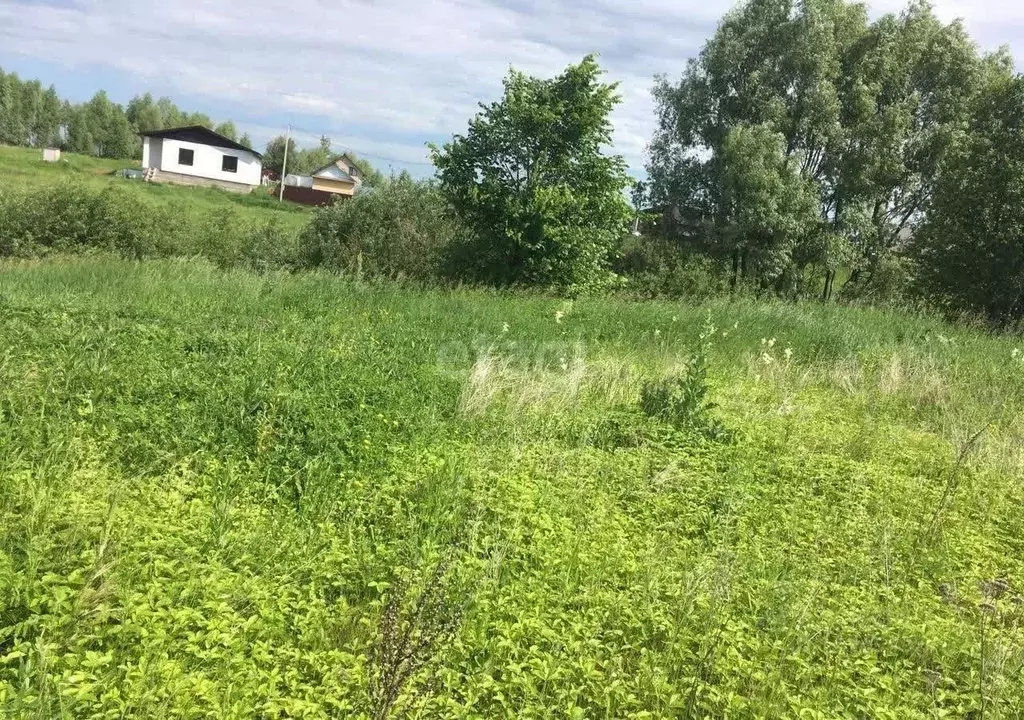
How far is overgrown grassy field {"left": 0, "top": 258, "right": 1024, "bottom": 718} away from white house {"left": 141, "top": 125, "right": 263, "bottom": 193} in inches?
1785

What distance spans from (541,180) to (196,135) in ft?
135

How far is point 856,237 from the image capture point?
24250 millimetres

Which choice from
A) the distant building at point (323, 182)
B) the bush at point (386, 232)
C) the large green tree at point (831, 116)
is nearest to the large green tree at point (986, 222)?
the large green tree at point (831, 116)

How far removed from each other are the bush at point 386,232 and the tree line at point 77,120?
68.9 metres

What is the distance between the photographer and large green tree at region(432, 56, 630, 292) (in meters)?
14.4

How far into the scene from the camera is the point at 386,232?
1780 centimetres

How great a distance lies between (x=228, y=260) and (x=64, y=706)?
1761 centimetres

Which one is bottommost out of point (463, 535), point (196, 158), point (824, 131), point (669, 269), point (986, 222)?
point (463, 535)

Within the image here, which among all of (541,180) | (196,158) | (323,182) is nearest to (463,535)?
(541,180)

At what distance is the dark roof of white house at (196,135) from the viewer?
46.5 metres

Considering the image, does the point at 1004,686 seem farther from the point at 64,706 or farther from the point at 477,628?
the point at 64,706

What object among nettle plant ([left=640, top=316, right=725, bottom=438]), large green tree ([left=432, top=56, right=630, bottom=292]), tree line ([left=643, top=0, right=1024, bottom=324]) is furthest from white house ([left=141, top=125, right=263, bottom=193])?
nettle plant ([left=640, top=316, right=725, bottom=438])

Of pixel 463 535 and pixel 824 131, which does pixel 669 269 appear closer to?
pixel 824 131

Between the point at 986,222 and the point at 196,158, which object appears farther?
the point at 196,158
